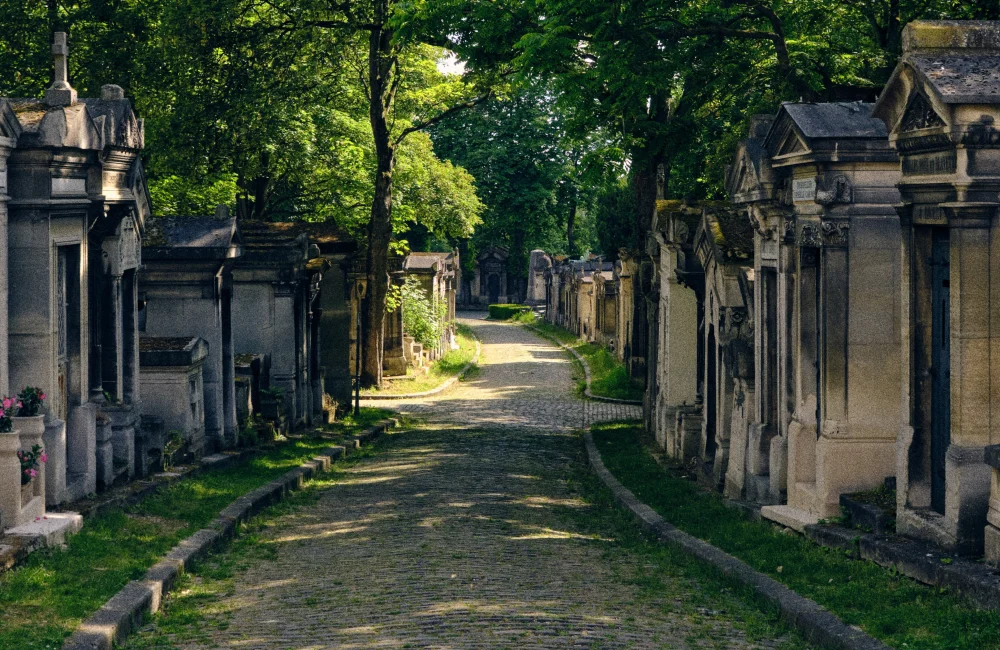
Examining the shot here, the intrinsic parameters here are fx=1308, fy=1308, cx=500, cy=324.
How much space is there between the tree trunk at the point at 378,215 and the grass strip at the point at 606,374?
205 inches

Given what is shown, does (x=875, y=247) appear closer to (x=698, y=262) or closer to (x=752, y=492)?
(x=752, y=492)

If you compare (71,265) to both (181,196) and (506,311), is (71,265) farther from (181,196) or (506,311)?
(506,311)

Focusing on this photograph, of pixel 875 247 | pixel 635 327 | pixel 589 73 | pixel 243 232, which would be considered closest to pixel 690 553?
pixel 875 247

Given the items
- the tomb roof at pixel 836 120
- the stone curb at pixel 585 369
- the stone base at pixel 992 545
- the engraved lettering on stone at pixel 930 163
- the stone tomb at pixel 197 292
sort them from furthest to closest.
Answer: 1. the stone curb at pixel 585 369
2. the stone tomb at pixel 197 292
3. the tomb roof at pixel 836 120
4. the engraved lettering on stone at pixel 930 163
5. the stone base at pixel 992 545

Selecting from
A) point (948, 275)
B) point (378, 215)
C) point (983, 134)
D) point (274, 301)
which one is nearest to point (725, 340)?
point (948, 275)

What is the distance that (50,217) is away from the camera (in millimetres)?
10664

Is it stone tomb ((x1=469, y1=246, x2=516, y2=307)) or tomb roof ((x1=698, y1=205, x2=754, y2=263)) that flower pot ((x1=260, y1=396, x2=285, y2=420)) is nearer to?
tomb roof ((x1=698, y1=205, x2=754, y2=263))

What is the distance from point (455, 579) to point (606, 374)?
2551 centimetres

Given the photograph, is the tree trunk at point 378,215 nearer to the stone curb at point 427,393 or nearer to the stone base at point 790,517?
the stone curb at point 427,393

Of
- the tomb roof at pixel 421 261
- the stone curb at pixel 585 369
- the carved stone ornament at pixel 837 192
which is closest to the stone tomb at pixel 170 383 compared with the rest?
the carved stone ornament at pixel 837 192

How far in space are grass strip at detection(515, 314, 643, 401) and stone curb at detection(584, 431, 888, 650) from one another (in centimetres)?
1716

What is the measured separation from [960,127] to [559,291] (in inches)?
2186

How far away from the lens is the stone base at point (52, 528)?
923 centimetres

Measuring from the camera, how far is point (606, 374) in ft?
113
